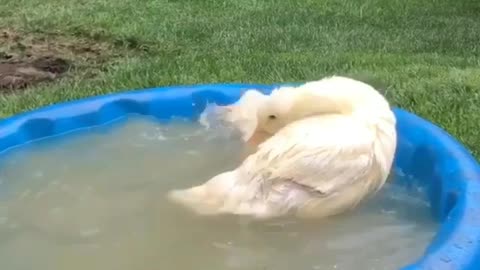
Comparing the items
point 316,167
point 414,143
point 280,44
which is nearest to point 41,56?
point 280,44

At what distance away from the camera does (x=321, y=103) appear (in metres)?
2.50

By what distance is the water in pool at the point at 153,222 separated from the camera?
7.07 feet

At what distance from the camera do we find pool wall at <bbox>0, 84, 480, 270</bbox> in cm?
197

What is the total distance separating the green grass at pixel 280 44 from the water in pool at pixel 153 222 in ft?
2.95

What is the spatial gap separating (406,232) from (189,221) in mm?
561

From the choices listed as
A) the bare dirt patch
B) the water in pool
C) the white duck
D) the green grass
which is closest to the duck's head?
the white duck

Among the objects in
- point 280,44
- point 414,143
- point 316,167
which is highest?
point 316,167

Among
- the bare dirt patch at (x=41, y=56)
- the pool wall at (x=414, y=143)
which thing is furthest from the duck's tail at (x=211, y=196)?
the bare dirt patch at (x=41, y=56)

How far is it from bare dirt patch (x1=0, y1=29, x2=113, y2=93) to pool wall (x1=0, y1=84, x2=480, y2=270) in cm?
130

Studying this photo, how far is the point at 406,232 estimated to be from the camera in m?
2.30

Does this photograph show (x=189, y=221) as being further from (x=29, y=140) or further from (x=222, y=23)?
(x=222, y=23)

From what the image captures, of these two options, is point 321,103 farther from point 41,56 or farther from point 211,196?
point 41,56

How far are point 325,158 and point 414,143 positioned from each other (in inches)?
22.5

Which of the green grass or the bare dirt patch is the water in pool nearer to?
the green grass
